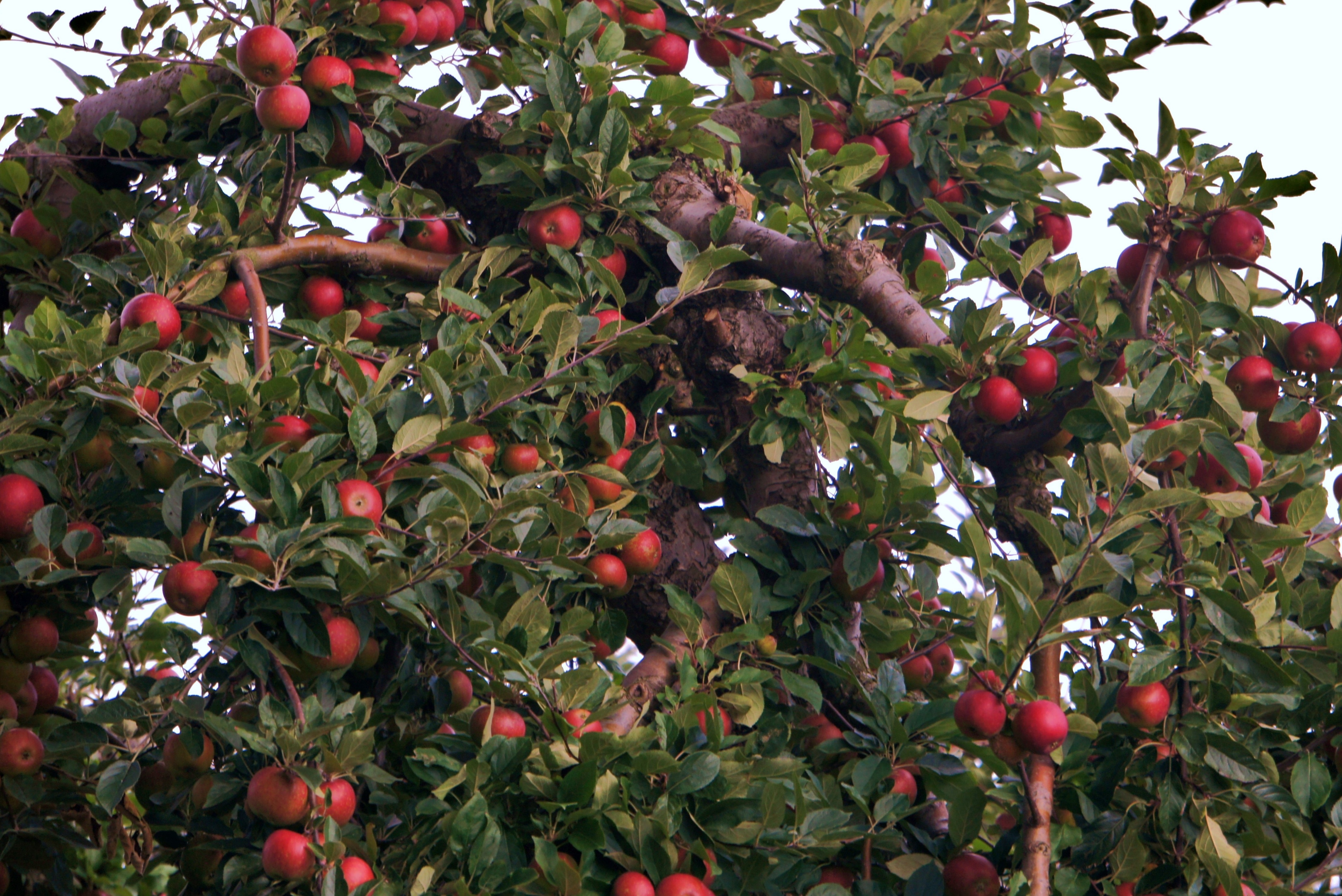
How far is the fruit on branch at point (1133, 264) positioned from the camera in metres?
2.20

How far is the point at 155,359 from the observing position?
5.59ft

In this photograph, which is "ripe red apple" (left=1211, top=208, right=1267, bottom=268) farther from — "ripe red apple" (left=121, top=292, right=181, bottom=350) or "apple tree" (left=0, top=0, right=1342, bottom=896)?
"ripe red apple" (left=121, top=292, right=181, bottom=350)

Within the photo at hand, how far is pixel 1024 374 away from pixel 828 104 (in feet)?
2.95

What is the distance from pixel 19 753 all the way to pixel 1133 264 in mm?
2162

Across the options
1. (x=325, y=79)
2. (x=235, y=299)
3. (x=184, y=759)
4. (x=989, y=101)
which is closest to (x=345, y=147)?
(x=325, y=79)

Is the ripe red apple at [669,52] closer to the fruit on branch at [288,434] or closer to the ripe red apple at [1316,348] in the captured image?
the fruit on branch at [288,434]

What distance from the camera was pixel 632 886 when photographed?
5.26ft

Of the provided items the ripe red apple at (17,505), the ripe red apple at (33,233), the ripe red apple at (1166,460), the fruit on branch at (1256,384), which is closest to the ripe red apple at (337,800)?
the ripe red apple at (17,505)

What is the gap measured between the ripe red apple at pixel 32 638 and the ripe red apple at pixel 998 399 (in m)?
1.71

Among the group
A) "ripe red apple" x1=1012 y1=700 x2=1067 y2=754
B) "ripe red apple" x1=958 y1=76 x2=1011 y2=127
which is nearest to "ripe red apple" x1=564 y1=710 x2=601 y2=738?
"ripe red apple" x1=1012 y1=700 x2=1067 y2=754

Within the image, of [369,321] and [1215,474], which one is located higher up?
[1215,474]

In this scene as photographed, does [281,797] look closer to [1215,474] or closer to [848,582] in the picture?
[848,582]

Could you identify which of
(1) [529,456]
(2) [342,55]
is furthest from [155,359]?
(2) [342,55]

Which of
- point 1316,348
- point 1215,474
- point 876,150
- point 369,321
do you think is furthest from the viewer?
point 876,150
